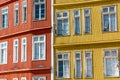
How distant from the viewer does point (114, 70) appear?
24625 millimetres

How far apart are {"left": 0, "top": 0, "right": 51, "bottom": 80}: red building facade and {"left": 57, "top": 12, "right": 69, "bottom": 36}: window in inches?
29.7

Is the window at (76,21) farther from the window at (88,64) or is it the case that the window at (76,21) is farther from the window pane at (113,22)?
the window pane at (113,22)

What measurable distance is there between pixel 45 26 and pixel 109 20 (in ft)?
15.7

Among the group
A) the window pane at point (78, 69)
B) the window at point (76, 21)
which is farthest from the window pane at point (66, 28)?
the window pane at point (78, 69)

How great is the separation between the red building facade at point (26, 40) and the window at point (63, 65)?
2.50ft

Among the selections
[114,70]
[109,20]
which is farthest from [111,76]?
[109,20]

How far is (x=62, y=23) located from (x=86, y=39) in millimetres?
2264

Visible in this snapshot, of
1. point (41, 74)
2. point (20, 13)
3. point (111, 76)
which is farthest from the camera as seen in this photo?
point (20, 13)

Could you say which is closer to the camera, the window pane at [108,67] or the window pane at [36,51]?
the window pane at [108,67]

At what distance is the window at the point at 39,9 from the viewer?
90.7ft

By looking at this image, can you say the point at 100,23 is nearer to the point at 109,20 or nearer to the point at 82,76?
the point at 109,20

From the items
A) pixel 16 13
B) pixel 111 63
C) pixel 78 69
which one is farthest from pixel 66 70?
pixel 16 13

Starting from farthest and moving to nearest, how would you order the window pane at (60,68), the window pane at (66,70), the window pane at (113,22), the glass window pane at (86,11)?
the window pane at (60,68)
the window pane at (66,70)
the glass window pane at (86,11)
the window pane at (113,22)

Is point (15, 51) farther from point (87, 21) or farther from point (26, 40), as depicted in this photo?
point (87, 21)
